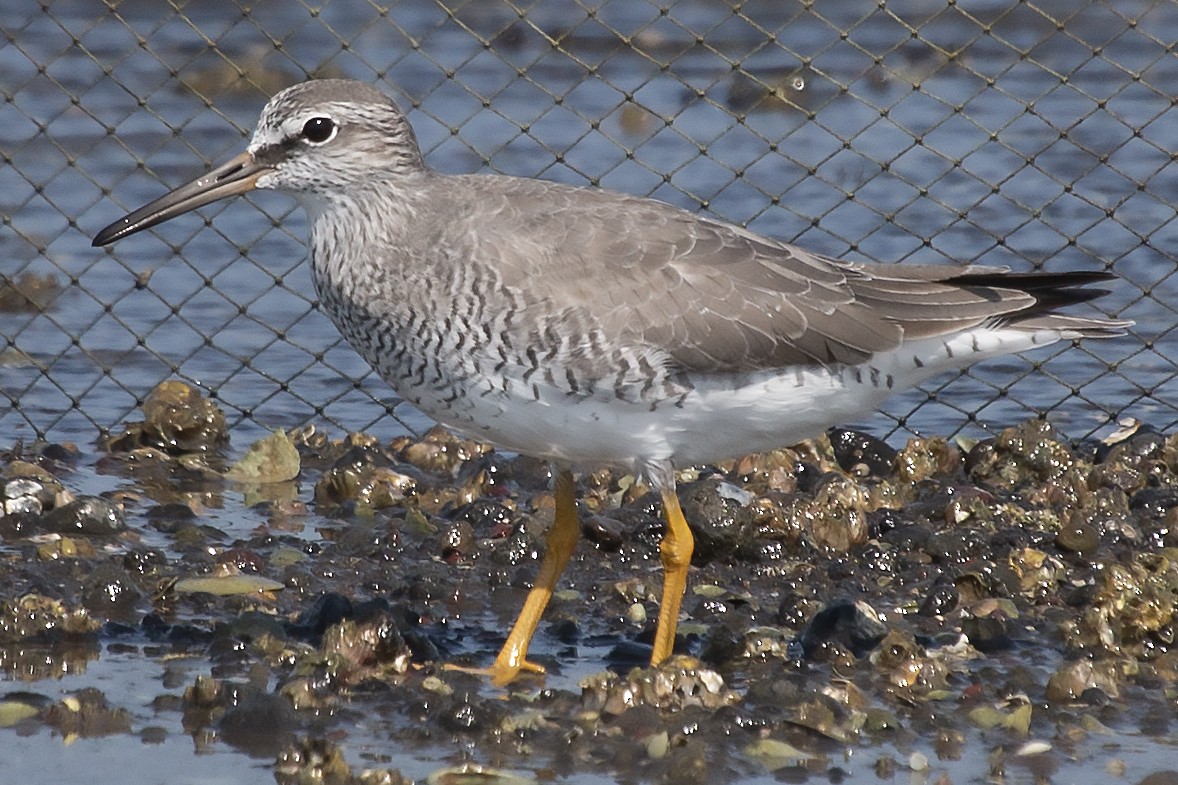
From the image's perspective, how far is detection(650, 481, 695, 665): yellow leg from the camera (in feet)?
23.7

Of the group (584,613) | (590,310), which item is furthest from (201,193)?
(584,613)

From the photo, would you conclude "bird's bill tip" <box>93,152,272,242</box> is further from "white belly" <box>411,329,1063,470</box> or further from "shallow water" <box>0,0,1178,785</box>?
"shallow water" <box>0,0,1178,785</box>

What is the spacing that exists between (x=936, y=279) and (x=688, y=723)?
2219 millimetres

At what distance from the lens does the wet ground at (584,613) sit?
6387mm

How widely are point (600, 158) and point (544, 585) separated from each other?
5954 mm

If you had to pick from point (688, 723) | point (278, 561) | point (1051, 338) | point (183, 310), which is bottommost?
point (688, 723)

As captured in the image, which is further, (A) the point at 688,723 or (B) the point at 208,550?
(B) the point at 208,550

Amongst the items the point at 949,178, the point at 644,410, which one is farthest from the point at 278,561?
the point at 949,178

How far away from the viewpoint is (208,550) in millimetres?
8281

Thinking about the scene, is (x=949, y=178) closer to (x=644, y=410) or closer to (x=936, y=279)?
(x=936, y=279)

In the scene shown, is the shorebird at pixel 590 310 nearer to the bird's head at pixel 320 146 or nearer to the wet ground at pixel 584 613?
the bird's head at pixel 320 146

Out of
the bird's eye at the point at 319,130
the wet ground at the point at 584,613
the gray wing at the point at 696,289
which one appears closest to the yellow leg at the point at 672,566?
the wet ground at the point at 584,613

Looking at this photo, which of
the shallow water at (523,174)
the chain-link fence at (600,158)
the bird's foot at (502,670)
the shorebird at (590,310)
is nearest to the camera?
the shallow water at (523,174)

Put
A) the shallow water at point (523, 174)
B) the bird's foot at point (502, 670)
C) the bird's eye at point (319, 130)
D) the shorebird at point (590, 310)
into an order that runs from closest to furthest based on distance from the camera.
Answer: the shallow water at point (523, 174), the shorebird at point (590, 310), the bird's foot at point (502, 670), the bird's eye at point (319, 130)
